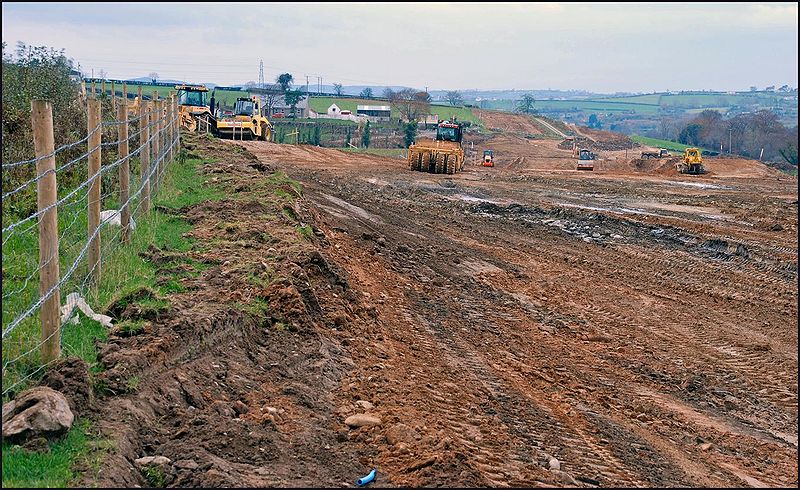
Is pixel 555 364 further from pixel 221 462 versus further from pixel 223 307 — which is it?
pixel 221 462

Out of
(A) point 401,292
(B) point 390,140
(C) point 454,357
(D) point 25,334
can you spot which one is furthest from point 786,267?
(B) point 390,140

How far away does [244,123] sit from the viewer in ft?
134

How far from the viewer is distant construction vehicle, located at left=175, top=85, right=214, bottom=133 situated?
123 ft

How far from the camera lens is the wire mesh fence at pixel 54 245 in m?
5.76

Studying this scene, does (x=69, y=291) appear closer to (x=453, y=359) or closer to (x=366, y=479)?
(x=366, y=479)

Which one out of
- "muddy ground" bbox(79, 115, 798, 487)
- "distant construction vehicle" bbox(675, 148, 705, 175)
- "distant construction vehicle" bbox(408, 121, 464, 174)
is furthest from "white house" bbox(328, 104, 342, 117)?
"muddy ground" bbox(79, 115, 798, 487)

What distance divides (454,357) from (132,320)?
3540mm

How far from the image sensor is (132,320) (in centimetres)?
702

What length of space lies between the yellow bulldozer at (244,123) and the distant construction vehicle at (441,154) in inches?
350

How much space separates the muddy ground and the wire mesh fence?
0.59 metres

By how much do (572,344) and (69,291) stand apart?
19.8ft

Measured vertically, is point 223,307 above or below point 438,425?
above

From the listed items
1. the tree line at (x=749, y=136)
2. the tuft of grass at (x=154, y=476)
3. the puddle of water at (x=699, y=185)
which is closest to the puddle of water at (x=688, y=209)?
the puddle of water at (x=699, y=185)

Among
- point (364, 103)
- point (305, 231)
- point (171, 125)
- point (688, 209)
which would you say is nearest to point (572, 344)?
point (305, 231)
